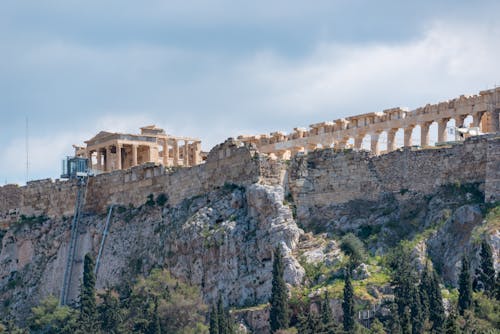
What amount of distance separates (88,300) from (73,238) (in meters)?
9.99

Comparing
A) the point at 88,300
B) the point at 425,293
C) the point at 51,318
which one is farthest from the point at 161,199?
the point at 425,293

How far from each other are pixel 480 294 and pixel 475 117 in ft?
46.2

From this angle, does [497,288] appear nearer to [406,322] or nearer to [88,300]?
[406,322]

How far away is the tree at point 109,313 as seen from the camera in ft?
228

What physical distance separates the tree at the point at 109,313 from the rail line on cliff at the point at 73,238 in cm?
759

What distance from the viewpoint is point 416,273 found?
64.1m

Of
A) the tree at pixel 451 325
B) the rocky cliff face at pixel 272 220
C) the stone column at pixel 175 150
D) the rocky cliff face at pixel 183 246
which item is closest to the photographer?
the tree at pixel 451 325

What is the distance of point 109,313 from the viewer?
2763 inches

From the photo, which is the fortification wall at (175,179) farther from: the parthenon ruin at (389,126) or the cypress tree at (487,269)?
the cypress tree at (487,269)

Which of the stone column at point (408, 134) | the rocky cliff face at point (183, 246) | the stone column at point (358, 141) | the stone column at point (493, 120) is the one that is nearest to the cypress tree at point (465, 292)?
the rocky cliff face at point (183, 246)

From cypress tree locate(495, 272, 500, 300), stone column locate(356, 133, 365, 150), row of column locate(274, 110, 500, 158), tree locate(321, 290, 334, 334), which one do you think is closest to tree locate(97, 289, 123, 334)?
tree locate(321, 290, 334, 334)

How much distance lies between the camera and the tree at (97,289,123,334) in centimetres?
6956

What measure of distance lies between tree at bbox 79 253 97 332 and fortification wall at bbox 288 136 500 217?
9.13m

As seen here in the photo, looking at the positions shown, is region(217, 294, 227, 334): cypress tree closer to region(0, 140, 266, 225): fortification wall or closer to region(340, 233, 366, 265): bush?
region(340, 233, 366, 265): bush
